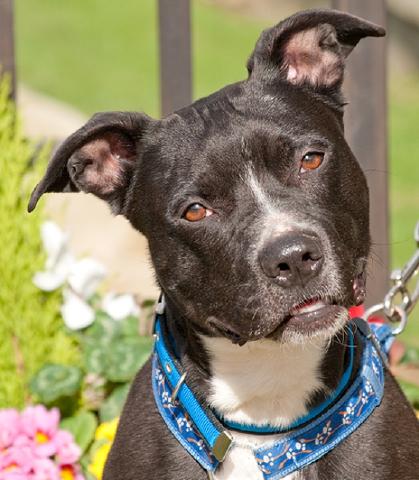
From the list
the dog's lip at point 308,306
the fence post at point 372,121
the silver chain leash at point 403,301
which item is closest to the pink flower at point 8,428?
the silver chain leash at point 403,301

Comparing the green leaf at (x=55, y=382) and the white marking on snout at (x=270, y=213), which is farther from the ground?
the white marking on snout at (x=270, y=213)

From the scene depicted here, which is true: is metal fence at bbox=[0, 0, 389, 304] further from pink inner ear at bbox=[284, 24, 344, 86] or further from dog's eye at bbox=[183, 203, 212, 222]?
dog's eye at bbox=[183, 203, 212, 222]

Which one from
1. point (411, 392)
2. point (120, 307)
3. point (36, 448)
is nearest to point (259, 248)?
point (36, 448)

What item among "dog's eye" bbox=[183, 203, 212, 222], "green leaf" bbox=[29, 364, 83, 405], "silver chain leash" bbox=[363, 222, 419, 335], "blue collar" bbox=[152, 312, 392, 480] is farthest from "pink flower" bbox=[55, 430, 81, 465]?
"dog's eye" bbox=[183, 203, 212, 222]


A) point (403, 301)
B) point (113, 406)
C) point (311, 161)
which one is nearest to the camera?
point (311, 161)

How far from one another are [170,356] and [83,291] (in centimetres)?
203

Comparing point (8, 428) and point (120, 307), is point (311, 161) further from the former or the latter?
point (120, 307)

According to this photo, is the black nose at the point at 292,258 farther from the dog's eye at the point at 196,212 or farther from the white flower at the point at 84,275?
the white flower at the point at 84,275

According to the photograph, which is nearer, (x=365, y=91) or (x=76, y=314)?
(x=76, y=314)

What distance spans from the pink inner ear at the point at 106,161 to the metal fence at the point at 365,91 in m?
1.87

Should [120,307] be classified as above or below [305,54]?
below

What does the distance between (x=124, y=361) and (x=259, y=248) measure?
6.88 feet

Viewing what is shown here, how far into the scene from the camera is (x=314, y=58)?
423 cm

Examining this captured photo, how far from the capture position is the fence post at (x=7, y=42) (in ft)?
21.2
